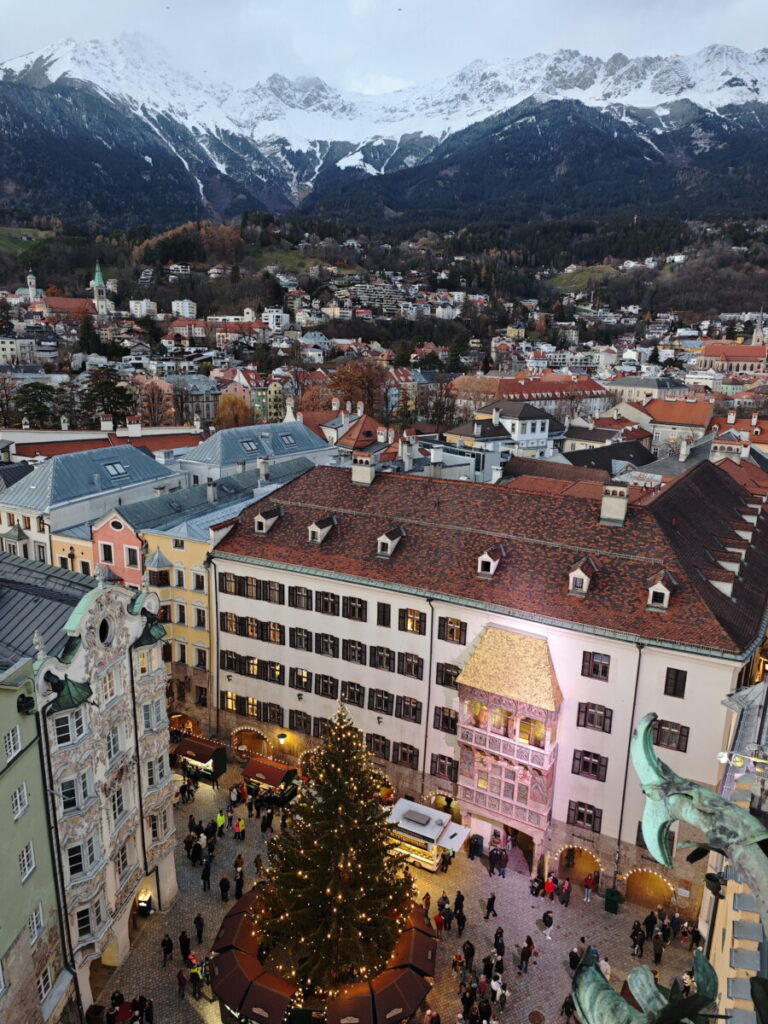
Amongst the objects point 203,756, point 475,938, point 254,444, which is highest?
point 254,444

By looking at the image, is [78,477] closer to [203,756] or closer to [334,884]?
[203,756]

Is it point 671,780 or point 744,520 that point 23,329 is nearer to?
point 744,520

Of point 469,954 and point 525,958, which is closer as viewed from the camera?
point 469,954

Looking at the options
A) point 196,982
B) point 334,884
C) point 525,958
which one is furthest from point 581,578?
point 196,982

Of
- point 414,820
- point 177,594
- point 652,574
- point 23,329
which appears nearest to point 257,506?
point 177,594

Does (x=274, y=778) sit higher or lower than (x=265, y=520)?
lower

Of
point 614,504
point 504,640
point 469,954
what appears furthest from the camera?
point 614,504

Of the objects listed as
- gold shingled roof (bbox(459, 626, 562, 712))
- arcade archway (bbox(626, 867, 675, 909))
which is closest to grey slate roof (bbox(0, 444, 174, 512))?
gold shingled roof (bbox(459, 626, 562, 712))

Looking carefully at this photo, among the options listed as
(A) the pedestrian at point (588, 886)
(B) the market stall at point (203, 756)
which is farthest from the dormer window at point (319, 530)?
(A) the pedestrian at point (588, 886)

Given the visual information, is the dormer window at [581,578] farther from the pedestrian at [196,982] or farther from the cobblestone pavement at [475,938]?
the pedestrian at [196,982]
